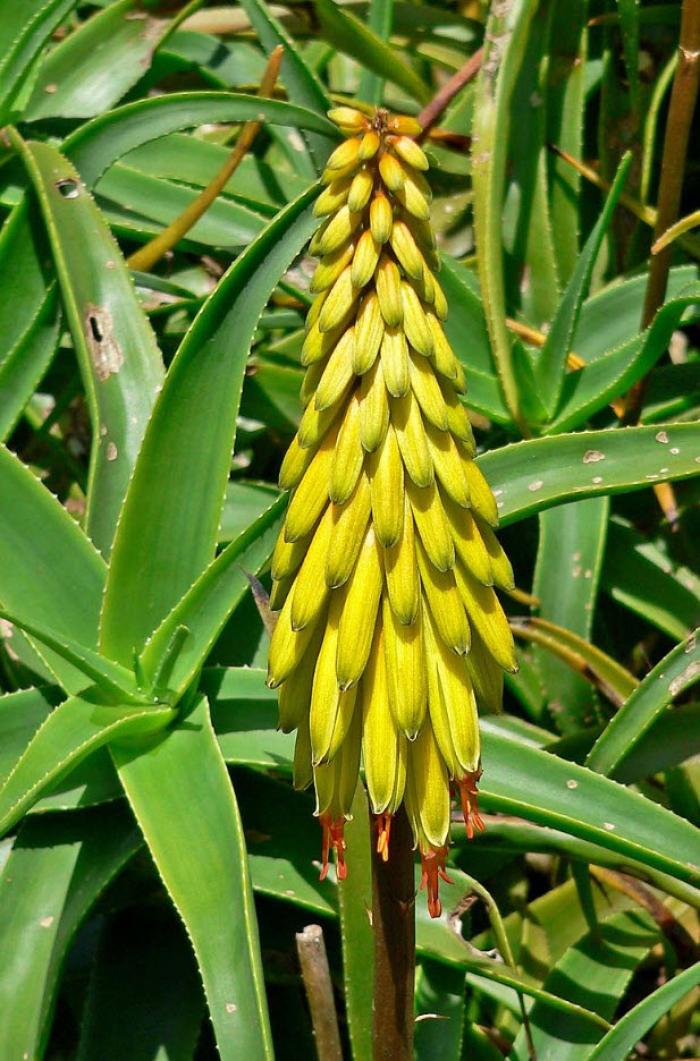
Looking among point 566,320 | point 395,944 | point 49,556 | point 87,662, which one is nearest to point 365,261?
point 395,944

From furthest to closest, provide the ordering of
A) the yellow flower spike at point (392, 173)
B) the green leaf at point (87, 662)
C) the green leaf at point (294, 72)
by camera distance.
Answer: the green leaf at point (294, 72) → the green leaf at point (87, 662) → the yellow flower spike at point (392, 173)

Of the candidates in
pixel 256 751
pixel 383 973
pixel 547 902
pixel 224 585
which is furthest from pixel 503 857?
pixel 383 973

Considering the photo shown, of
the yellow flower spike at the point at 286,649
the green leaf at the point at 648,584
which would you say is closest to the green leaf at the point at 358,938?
the yellow flower spike at the point at 286,649

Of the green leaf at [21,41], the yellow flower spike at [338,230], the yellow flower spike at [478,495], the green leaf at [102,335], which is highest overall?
the green leaf at [21,41]

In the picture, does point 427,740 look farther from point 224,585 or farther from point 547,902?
point 547,902

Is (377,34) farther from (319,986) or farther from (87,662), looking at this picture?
(319,986)

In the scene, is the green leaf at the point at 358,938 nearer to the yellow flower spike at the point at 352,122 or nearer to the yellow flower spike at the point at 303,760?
the yellow flower spike at the point at 303,760
